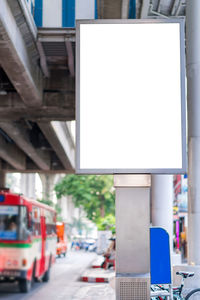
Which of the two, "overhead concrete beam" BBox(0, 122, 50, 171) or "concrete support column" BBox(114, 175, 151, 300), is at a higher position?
"overhead concrete beam" BBox(0, 122, 50, 171)

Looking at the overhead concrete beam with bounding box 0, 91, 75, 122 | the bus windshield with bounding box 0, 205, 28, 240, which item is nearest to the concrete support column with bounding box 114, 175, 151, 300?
the bus windshield with bounding box 0, 205, 28, 240

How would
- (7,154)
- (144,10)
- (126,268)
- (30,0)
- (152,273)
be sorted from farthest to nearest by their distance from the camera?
(7,154), (144,10), (30,0), (152,273), (126,268)

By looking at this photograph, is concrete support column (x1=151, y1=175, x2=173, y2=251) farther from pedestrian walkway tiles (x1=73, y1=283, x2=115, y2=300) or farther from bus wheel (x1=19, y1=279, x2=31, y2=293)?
bus wheel (x1=19, y1=279, x2=31, y2=293)

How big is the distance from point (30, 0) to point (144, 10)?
322 centimetres

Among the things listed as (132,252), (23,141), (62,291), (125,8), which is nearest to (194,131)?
(132,252)

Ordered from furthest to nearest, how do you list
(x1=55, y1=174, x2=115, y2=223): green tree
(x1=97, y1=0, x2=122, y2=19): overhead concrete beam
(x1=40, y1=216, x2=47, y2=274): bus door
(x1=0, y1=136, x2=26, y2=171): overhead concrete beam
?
(x1=55, y1=174, x2=115, y2=223): green tree → (x1=0, y1=136, x2=26, y2=171): overhead concrete beam → (x1=40, y1=216, x2=47, y2=274): bus door → (x1=97, y1=0, x2=122, y2=19): overhead concrete beam

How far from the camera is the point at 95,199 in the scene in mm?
54406

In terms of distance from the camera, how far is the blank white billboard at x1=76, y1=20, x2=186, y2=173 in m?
7.65

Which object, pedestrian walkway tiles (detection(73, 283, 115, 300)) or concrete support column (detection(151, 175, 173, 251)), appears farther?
concrete support column (detection(151, 175, 173, 251))

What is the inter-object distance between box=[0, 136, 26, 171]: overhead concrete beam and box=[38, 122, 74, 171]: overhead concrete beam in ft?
8.89

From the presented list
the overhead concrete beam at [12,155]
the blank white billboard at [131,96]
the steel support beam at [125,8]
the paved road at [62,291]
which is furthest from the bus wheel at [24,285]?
the overhead concrete beam at [12,155]

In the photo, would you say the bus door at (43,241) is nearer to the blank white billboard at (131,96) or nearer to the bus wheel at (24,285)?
the bus wheel at (24,285)

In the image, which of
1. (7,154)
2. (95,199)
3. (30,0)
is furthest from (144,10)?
(95,199)

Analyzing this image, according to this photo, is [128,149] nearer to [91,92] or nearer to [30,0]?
[91,92]
